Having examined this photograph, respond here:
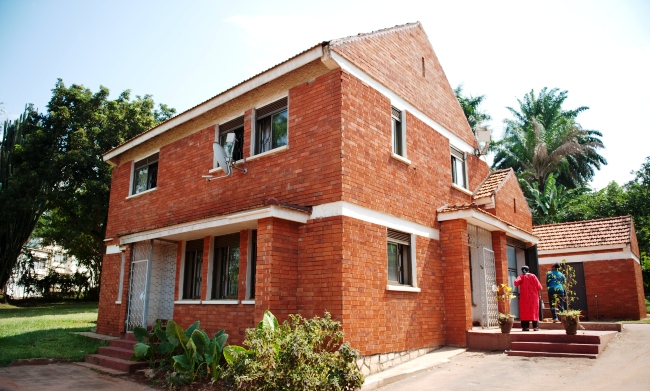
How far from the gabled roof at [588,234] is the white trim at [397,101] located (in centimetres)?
726

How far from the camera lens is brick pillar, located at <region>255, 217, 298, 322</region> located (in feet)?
27.3

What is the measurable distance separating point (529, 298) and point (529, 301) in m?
0.07

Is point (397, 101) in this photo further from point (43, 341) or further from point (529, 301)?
point (43, 341)

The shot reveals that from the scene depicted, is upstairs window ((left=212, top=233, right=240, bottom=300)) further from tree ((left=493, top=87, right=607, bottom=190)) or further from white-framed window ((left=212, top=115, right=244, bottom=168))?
tree ((left=493, top=87, right=607, bottom=190))

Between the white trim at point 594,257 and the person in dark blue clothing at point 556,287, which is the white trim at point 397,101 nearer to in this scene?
the person in dark blue clothing at point 556,287

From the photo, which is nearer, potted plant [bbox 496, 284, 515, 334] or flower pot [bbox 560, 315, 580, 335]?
flower pot [bbox 560, 315, 580, 335]

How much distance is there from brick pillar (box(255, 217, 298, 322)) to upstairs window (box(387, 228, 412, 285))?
83.8 inches

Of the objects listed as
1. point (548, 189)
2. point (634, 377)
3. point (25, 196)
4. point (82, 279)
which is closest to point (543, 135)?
point (548, 189)

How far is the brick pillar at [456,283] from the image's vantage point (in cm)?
1055

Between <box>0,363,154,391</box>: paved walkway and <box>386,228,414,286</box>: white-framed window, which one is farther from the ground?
<box>386,228,414,286</box>: white-framed window

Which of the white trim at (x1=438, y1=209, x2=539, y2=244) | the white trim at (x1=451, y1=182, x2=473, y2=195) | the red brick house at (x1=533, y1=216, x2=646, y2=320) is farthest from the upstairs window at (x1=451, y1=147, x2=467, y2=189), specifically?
the red brick house at (x1=533, y1=216, x2=646, y2=320)

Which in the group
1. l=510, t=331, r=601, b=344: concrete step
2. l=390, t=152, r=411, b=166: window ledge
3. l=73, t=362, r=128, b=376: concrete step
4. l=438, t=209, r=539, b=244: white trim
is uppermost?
l=390, t=152, r=411, b=166: window ledge

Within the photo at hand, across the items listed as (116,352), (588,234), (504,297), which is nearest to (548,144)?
(588,234)

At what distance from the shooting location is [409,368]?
8.66m
